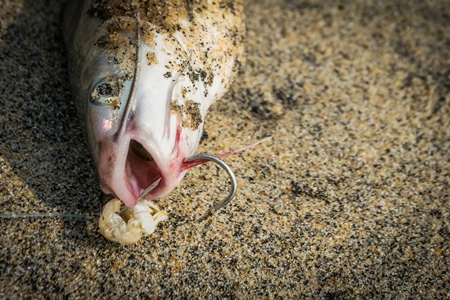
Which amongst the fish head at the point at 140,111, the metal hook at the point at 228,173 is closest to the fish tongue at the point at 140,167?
the fish head at the point at 140,111

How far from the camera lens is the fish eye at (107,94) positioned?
2.01 metres

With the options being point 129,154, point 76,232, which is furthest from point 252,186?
point 76,232

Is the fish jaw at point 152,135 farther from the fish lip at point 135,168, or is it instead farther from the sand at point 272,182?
the sand at point 272,182

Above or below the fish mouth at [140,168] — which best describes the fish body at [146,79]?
above

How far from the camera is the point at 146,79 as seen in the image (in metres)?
2.10

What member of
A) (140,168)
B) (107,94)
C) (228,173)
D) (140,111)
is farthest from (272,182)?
(107,94)

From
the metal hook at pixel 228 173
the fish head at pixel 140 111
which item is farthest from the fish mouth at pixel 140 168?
the metal hook at pixel 228 173

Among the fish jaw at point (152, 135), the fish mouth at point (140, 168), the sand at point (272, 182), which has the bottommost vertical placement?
the sand at point (272, 182)

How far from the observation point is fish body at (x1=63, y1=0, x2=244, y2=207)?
195cm

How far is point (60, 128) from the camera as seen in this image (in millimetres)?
2447

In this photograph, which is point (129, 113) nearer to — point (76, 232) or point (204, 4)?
point (76, 232)

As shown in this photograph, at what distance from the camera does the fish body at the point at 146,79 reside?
195cm

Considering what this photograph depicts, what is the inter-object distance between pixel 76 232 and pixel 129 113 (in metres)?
0.58

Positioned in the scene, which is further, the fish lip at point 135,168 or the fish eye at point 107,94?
the fish eye at point 107,94
